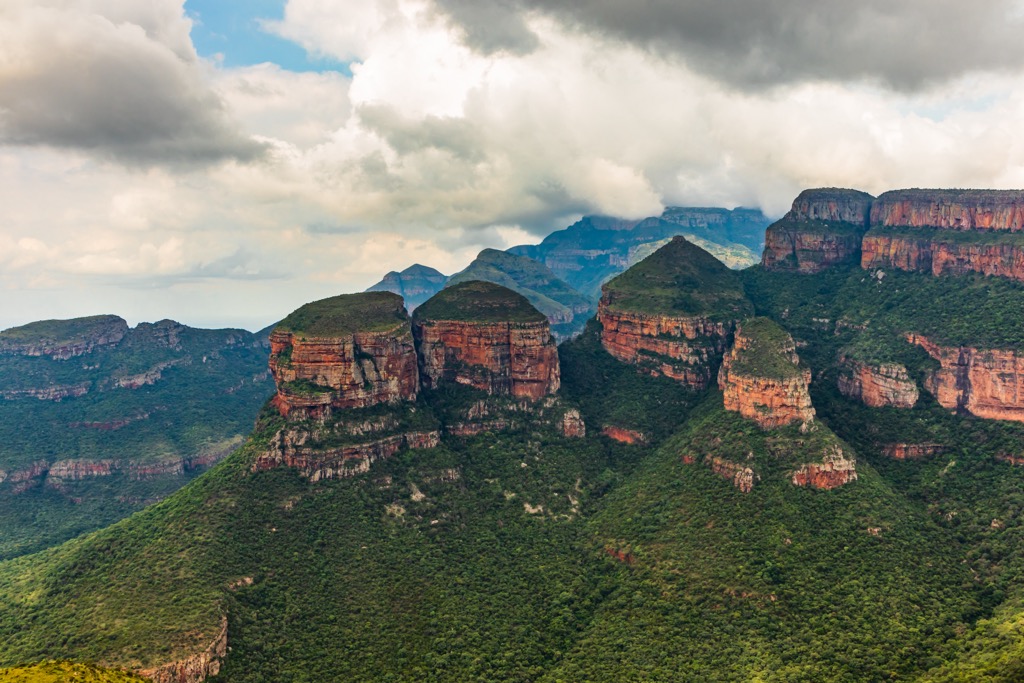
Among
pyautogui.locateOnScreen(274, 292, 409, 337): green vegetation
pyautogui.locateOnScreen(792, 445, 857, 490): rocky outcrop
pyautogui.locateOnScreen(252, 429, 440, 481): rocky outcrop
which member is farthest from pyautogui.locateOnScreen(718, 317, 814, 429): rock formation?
pyautogui.locateOnScreen(252, 429, 440, 481): rocky outcrop

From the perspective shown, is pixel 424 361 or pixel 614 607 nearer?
pixel 614 607

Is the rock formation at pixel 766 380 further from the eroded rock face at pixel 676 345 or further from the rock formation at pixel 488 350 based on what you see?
the rock formation at pixel 488 350

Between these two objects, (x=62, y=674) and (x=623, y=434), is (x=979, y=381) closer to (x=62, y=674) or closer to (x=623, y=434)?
(x=623, y=434)

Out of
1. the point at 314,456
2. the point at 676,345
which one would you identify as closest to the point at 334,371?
the point at 314,456

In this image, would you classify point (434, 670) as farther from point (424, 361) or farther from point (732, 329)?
point (732, 329)

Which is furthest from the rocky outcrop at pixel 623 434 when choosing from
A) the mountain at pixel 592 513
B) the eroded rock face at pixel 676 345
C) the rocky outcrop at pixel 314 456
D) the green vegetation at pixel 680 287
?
the rocky outcrop at pixel 314 456

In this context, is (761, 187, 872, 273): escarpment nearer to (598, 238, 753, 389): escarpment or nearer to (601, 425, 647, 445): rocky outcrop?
(598, 238, 753, 389): escarpment

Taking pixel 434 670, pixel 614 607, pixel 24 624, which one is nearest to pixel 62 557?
pixel 24 624
